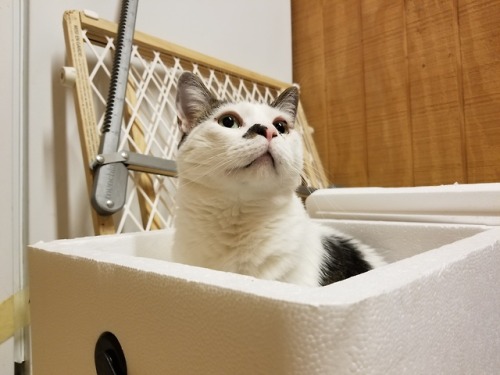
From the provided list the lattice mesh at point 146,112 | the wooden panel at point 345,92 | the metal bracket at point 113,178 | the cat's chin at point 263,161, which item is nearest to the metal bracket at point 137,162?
the metal bracket at point 113,178

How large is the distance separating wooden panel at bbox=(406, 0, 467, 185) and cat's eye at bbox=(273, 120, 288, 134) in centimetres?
96

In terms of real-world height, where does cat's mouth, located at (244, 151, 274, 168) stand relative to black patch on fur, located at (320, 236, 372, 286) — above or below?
above

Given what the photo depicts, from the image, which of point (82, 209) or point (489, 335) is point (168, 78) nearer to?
point (82, 209)

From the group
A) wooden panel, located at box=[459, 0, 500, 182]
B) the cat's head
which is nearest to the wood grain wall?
wooden panel, located at box=[459, 0, 500, 182]

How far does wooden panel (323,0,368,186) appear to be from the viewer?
1740mm

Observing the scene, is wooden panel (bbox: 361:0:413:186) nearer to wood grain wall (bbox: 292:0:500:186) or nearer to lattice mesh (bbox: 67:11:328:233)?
wood grain wall (bbox: 292:0:500:186)

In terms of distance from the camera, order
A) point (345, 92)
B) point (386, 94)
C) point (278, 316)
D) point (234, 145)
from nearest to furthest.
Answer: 1. point (278, 316)
2. point (234, 145)
3. point (386, 94)
4. point (345, 92)

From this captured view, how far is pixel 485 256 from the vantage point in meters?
0.48

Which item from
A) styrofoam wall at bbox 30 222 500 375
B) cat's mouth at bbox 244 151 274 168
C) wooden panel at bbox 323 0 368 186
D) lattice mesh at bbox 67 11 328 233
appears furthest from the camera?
wooden panel at bbox 323 0 368 186

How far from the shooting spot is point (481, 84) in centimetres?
139

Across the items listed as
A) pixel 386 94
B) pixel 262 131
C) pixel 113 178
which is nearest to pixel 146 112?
pixel 113 178

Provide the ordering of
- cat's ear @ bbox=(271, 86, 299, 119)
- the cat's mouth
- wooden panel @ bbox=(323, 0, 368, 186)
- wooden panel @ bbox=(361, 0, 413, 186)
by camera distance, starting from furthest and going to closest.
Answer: wooden panel @ bbox=(323, 0, 368, 186)
wooden panel @ bbox=(361, 0, 413, 186)
cat's ear @ bbox=(271, 86, 299, 119)
the cat's mouth

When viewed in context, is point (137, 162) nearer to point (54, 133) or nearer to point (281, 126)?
point (54, 133)

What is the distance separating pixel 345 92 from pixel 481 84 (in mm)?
580
